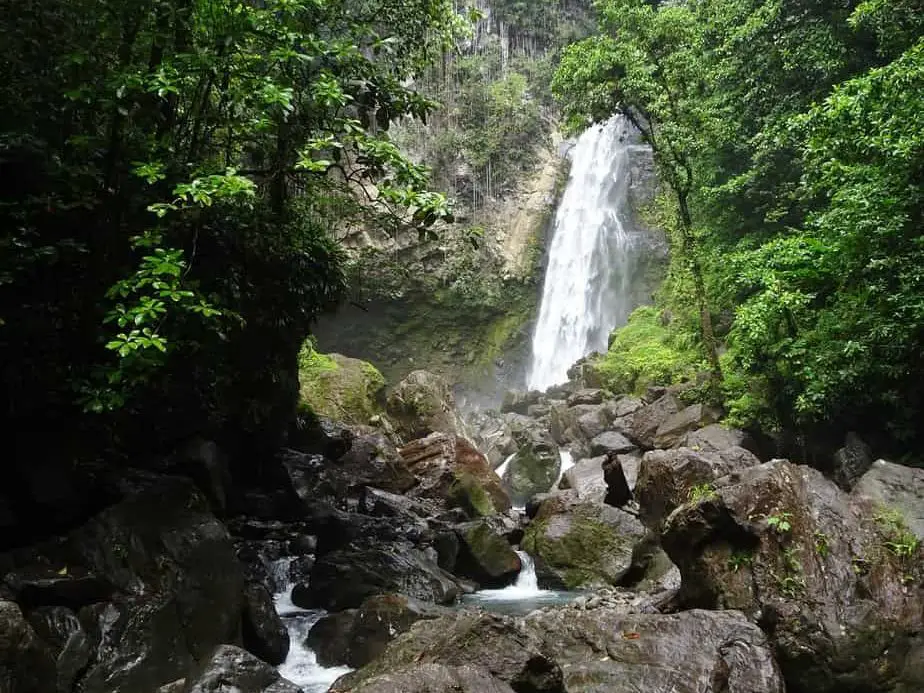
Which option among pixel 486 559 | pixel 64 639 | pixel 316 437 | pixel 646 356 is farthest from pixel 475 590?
pixel 646 356

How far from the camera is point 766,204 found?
15.8 metres

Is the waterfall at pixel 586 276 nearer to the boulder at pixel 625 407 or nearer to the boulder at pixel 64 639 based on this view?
the boulder at pixel 625 407

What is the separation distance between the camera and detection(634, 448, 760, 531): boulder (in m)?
9.01

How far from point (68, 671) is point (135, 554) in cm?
115

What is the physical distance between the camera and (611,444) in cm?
1547

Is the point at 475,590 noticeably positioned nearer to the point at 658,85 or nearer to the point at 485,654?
the point at 485,654

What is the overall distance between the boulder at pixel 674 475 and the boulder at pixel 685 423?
4.67 meters

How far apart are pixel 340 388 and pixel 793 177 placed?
38.8 ft

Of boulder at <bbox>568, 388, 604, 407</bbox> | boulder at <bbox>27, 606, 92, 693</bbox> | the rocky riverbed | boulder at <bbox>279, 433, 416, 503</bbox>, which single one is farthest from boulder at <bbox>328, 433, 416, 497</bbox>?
boulder at <bbox>568, 388, 604, 407</bbox>

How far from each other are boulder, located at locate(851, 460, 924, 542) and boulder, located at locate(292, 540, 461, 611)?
15.7 ft

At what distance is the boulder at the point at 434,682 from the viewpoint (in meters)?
3.46

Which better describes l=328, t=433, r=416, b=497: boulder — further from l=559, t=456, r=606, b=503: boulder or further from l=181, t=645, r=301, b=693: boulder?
l=181, t=645, r=301, b=693: boulder

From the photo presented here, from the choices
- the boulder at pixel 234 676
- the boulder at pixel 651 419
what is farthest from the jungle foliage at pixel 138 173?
the boulder at pixel 651 419

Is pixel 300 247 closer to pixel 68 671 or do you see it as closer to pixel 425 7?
pixel 425 7
